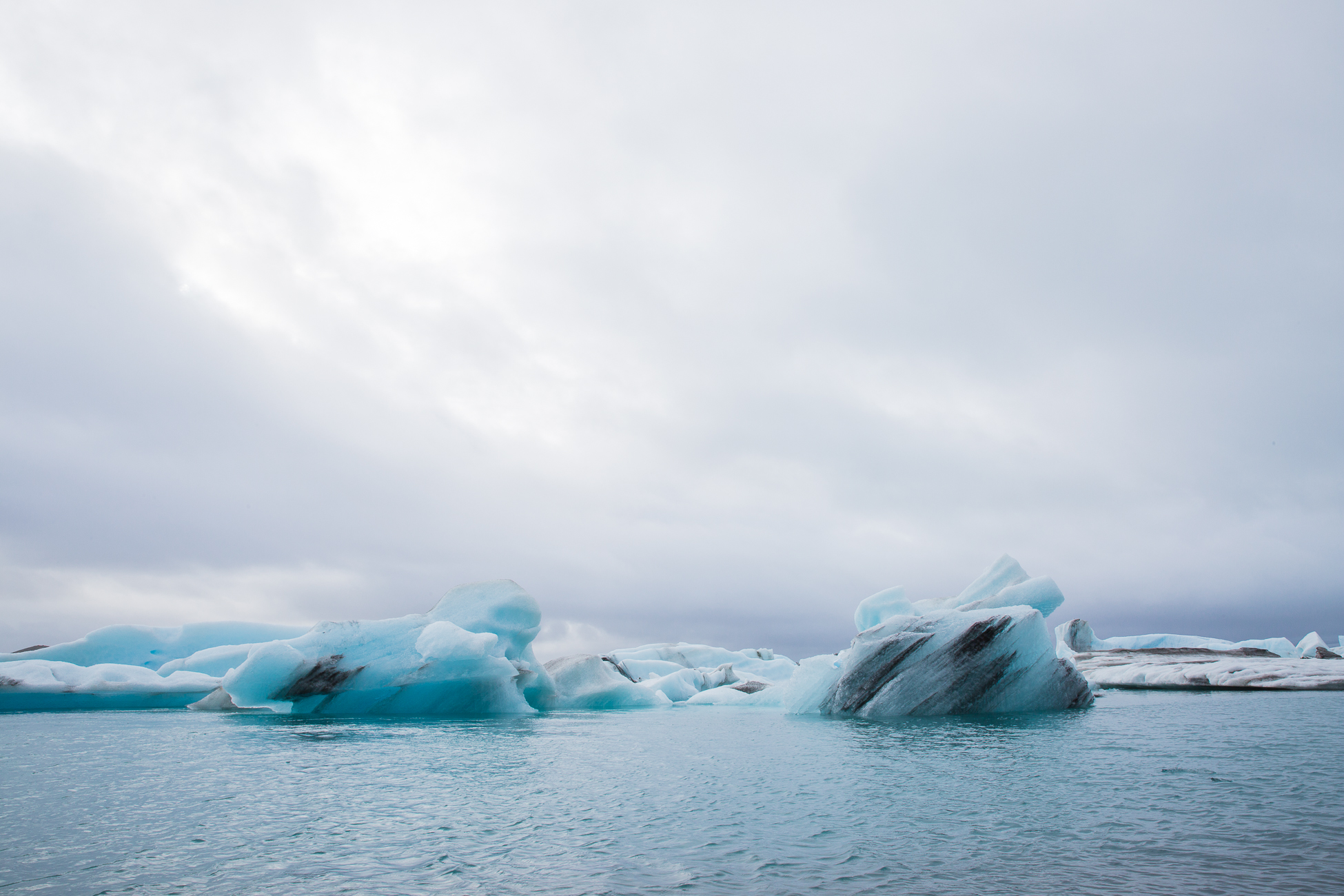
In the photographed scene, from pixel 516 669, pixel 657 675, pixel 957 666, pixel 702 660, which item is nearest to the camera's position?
pixel 957 666

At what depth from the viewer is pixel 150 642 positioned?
2158 cm

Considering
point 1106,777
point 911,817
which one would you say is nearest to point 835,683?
point 1106,777

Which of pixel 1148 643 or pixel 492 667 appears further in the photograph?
pixel 1148 643

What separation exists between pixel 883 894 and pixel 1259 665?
26.8 metres

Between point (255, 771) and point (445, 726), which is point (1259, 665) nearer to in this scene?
point (445, 726)

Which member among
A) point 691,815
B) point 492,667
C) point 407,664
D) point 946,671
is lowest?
point 691,815

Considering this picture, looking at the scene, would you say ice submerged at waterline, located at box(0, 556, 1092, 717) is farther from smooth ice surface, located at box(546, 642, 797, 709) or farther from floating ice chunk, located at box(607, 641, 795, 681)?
floating ice chunk, located at box(607, 641, 795, 681)

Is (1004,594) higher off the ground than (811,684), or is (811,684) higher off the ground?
(1004,594)

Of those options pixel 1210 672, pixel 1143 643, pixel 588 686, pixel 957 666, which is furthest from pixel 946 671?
pixel 1143 643

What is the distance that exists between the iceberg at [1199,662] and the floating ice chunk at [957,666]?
72.0 inches

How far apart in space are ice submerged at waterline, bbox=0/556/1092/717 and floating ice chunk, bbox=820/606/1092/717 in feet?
0.09

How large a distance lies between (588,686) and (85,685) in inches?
477

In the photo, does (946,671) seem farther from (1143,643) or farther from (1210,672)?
(1143,643)

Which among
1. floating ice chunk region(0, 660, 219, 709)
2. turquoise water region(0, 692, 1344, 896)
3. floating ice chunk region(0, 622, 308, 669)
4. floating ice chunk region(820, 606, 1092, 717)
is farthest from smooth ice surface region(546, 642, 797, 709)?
turquoise water region(0, 692, 1344, 896)
